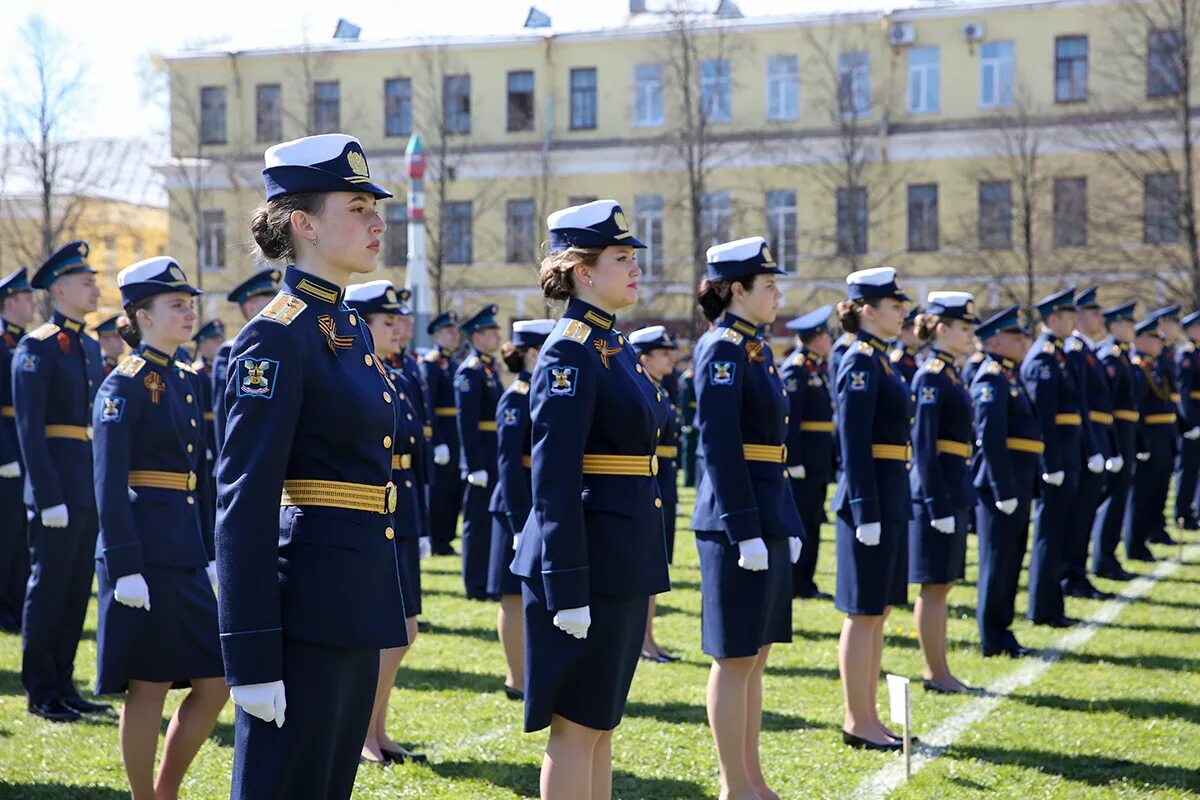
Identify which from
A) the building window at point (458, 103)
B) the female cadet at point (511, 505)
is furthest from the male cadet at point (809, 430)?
the building window at point (458, 103)

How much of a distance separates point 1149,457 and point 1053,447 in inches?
164

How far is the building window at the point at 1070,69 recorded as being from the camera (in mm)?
33906

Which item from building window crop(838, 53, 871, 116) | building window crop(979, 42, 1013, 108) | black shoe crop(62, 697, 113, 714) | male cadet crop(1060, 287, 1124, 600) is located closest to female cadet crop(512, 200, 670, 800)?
black shoe crop(62, 697, 113, 714)

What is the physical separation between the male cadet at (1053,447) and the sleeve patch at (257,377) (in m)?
7.92

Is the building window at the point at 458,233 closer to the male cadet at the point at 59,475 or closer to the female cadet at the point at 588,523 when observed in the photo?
the male cadet at the point at 59,475

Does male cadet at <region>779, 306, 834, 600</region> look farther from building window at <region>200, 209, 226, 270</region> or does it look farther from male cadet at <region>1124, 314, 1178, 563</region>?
building window at <region>200, 209, 226, 270</region>

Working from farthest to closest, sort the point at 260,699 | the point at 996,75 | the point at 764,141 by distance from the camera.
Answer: the point at 764,141
the point at 996,75
the point at 260,699

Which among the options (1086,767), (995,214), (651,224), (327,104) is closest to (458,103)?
(327,104)

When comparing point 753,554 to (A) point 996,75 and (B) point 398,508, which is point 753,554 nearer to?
(B) point 398,508

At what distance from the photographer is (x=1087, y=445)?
11.7 metres

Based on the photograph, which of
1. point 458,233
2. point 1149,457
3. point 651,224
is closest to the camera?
point 1149,457

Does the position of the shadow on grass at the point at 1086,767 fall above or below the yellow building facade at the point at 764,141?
below

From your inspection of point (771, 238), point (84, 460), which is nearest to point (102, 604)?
point (84, 460)

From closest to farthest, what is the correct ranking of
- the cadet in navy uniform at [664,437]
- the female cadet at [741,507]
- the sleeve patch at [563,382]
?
Answer: 1. the sleeve patch at [563,382]
2. the female cadet at [741,507]
3. the cadet in navy uniform at [664,437]
